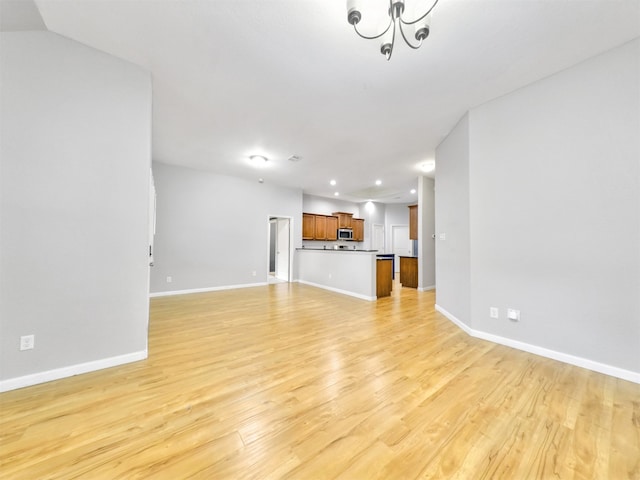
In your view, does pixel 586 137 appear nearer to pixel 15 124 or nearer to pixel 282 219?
pixel 15 124

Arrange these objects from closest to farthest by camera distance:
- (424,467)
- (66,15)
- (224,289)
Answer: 1. (424,467)
2. (66,15)
3. (224,289)

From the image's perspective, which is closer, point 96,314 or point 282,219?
point 96,314

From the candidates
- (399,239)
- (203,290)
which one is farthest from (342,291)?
(399,239)

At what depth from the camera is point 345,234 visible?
30.4ft

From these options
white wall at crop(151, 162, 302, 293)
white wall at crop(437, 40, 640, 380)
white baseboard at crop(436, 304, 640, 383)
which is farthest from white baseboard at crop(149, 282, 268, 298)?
white wall at crop(437, 40, 640, 380)

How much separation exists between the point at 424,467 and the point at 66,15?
4.02 meters

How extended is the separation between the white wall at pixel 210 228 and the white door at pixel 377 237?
4.35 meters

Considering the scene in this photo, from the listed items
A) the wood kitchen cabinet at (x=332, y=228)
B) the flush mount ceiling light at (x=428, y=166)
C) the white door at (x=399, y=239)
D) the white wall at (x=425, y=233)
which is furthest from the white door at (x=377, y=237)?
the flush mount ceiling light at (x=428, y=166)

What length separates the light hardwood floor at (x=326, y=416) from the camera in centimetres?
129

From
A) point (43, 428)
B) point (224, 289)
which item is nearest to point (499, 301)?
point (43, 428)

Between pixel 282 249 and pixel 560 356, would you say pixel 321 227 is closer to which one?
pixel 282 249

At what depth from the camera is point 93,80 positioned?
2.30m

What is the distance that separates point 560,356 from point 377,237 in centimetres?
799

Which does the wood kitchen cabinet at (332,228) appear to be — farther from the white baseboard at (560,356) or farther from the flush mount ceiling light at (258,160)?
the white baseboard at (560,356)
